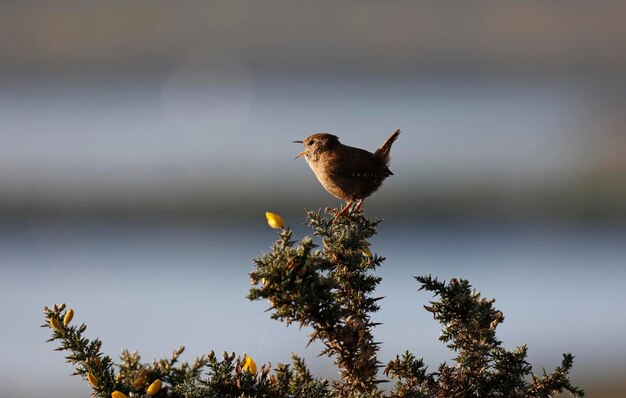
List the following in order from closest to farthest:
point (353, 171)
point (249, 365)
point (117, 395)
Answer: point (117, 395), point (249, 365), point (353, 171)

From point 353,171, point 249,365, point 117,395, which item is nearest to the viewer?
point 117,395

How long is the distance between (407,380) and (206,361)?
54cm

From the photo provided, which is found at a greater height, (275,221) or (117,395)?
(275,221)

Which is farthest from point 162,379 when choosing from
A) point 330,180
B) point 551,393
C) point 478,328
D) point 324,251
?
point 330,180

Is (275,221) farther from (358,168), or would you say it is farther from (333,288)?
(358,168)

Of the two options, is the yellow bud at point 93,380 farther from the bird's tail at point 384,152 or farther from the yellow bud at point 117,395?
the bird's tail at point 384,152

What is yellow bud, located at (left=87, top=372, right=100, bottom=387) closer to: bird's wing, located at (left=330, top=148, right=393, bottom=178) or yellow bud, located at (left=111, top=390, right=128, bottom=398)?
yellow bud, located at (left=111, top=390, right=128, bottom=398)

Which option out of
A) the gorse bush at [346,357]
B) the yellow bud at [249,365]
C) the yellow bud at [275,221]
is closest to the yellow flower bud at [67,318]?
the gorse bush at [346,357]

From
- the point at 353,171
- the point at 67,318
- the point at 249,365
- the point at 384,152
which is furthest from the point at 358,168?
the point at 67,318

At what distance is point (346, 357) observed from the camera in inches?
66.9

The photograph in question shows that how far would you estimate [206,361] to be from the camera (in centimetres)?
169

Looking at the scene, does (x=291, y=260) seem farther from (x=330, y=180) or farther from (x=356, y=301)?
(x=330, y=180)

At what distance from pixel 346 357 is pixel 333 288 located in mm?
204

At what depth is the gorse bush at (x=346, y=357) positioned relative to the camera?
1623mm
